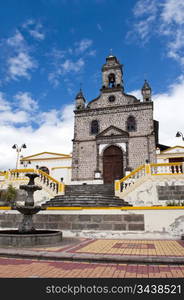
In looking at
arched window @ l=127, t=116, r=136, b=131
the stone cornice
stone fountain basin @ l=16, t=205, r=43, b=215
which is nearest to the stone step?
stone fountain basin @ l=16, t=205, r=43, b=215

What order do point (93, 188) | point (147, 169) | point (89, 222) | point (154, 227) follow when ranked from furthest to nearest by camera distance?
point (93, 188) → point (147, 169) → point (89, 222) → point (154, 227)

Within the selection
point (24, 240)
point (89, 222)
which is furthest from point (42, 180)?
point (24, 240)

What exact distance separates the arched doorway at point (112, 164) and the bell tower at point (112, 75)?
7.27 metres

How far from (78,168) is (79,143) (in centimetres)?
278

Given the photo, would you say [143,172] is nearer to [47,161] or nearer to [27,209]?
[27,209]

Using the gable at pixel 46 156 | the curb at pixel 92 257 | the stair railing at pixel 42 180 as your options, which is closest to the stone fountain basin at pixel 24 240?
the curb at pixel 92 257

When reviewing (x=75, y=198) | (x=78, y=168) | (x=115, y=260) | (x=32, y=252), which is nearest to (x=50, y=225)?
(x=75, y=198)

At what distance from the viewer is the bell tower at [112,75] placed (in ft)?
80.4

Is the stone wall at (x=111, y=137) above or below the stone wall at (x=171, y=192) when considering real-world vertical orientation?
above

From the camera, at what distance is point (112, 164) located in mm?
21641

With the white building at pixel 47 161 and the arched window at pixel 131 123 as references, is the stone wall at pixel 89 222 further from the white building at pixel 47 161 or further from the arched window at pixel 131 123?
the white building at pixel 47 161

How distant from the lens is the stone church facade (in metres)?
21.1

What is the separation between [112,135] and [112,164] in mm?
3027

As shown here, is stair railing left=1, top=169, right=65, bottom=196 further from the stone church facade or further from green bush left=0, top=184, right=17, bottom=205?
the stone church facade
